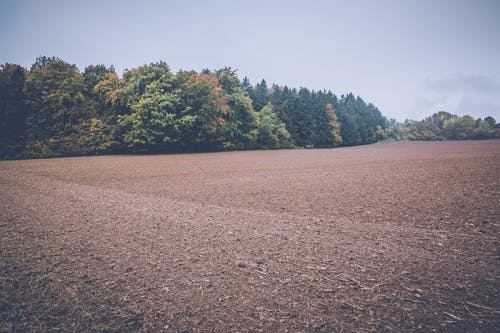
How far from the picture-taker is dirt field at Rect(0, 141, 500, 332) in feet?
9.18

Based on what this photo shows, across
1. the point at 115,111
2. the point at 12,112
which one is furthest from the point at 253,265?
the point at 12,112

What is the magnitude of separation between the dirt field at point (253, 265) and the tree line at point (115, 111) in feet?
76.1

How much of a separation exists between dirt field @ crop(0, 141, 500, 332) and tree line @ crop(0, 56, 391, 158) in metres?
23.2

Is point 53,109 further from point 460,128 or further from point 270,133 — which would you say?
point 460,128

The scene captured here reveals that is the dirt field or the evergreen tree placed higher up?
the evergreen tree

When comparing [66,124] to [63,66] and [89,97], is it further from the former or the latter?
[63,66]

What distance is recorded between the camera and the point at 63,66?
94.8ft

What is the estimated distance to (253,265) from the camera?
13.2ft

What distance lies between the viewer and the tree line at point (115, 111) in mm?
26750

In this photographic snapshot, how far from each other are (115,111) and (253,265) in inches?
1297

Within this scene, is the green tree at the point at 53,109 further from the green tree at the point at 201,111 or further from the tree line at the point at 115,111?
the green tree at the point at 201,111

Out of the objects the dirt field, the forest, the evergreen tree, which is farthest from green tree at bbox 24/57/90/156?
the dirt field

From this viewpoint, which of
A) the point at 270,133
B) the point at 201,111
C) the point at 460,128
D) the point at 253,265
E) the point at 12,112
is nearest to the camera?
the point at 253,265

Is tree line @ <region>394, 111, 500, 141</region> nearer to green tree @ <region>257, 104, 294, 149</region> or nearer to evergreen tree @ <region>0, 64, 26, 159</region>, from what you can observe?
green tree @ <region>257, 104, 294, 149</region>
